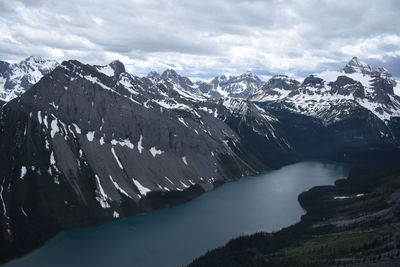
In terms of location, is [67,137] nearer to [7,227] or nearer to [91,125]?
[91,125]

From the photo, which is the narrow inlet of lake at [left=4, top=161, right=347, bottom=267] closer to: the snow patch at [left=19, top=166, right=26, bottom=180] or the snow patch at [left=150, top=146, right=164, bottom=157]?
the snow patch at [left=19, top=166, right=26, bottom=180]

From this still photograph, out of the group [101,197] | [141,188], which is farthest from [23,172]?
[141,188]

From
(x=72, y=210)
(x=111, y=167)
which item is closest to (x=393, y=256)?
(x=72, y=210)

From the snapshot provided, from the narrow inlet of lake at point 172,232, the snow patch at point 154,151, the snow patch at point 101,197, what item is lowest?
the narrow inlet of lake at point 172,232

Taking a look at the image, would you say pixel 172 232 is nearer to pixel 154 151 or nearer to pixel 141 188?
pixel 141 188

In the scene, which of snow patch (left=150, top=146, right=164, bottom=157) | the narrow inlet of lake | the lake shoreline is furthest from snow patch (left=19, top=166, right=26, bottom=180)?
the lake shoreline

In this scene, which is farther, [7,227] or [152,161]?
[152,161]

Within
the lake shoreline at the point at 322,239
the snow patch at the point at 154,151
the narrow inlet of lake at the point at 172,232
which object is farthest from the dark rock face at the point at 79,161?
the lake shoreline at the point at 322,239

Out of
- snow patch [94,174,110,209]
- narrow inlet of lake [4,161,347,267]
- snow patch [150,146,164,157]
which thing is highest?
snow patch [150,146,164,157]

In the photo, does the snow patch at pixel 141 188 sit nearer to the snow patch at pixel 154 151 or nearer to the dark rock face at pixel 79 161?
the dark rock face at pixel 79 161
